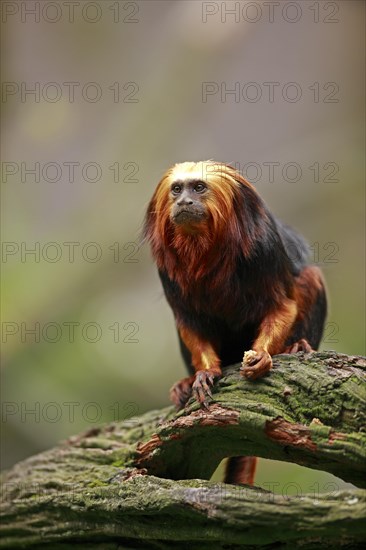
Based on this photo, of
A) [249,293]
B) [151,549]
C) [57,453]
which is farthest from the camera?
[57,453]

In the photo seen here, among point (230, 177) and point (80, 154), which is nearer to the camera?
point (230, 177)

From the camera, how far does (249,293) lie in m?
3.60

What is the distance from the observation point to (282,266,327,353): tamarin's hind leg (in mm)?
3854

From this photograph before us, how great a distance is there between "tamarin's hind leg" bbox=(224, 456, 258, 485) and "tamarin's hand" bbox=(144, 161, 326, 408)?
55 cm

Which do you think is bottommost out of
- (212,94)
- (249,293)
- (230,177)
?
(249,293)

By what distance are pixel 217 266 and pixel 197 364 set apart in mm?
567

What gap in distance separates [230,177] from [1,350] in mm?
4448

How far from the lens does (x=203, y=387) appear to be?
3.38 m

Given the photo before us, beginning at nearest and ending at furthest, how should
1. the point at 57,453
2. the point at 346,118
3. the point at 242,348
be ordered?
the point at 242,348
the point at 57,453
the point at 346,118

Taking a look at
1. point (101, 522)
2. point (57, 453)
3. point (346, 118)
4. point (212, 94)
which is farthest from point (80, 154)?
point (101, 522)

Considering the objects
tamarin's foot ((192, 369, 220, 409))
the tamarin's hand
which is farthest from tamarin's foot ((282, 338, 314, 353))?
tamarin's foot ((192, 369, 220, 409))

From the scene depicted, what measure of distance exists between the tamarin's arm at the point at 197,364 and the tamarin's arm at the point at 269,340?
0.26 m

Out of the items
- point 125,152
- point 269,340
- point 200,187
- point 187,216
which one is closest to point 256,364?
point 269,340

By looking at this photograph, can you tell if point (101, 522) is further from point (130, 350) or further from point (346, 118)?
point (346, 118)
